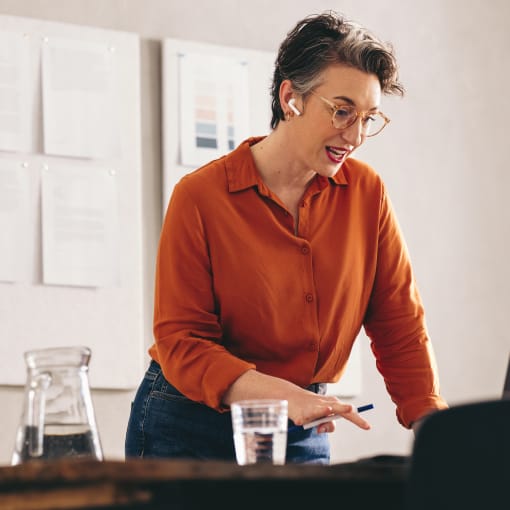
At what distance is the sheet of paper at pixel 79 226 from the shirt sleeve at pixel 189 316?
36.3 inches

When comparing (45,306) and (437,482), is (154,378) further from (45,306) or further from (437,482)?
(437,482)

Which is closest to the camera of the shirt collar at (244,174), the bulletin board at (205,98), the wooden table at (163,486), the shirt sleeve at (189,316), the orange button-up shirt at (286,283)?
the wooden table at (163,486)

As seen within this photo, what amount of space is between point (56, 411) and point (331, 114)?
3.16ft

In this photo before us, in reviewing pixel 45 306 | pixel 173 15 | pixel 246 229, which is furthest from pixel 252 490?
pixel 173 15

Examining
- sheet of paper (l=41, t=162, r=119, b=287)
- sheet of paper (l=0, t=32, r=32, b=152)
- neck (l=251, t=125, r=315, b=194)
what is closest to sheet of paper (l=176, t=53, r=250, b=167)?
sheet of paper (l=41, t=162, r=119, b=287)

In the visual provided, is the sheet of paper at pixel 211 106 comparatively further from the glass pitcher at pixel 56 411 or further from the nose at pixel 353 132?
the glass pitcher at pixel 56 411

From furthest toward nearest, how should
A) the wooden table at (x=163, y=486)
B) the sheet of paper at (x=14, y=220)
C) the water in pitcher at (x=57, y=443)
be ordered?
the sheet of paper at (x=14, y=220), the water in pitcher at (x=57, y=443), the wooden table at (x=163, y=486)

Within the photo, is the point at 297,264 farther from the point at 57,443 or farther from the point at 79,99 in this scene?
the point at 79,99

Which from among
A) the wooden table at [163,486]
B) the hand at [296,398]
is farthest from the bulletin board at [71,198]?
the wooden table at [163,486]

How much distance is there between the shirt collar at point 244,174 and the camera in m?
1.94

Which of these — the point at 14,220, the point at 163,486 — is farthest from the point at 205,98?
the point at 163,486

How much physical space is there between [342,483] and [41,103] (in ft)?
7.24

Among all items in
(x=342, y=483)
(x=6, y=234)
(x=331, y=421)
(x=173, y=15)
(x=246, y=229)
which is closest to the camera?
(x=342, y=483)

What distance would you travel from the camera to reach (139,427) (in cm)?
194
